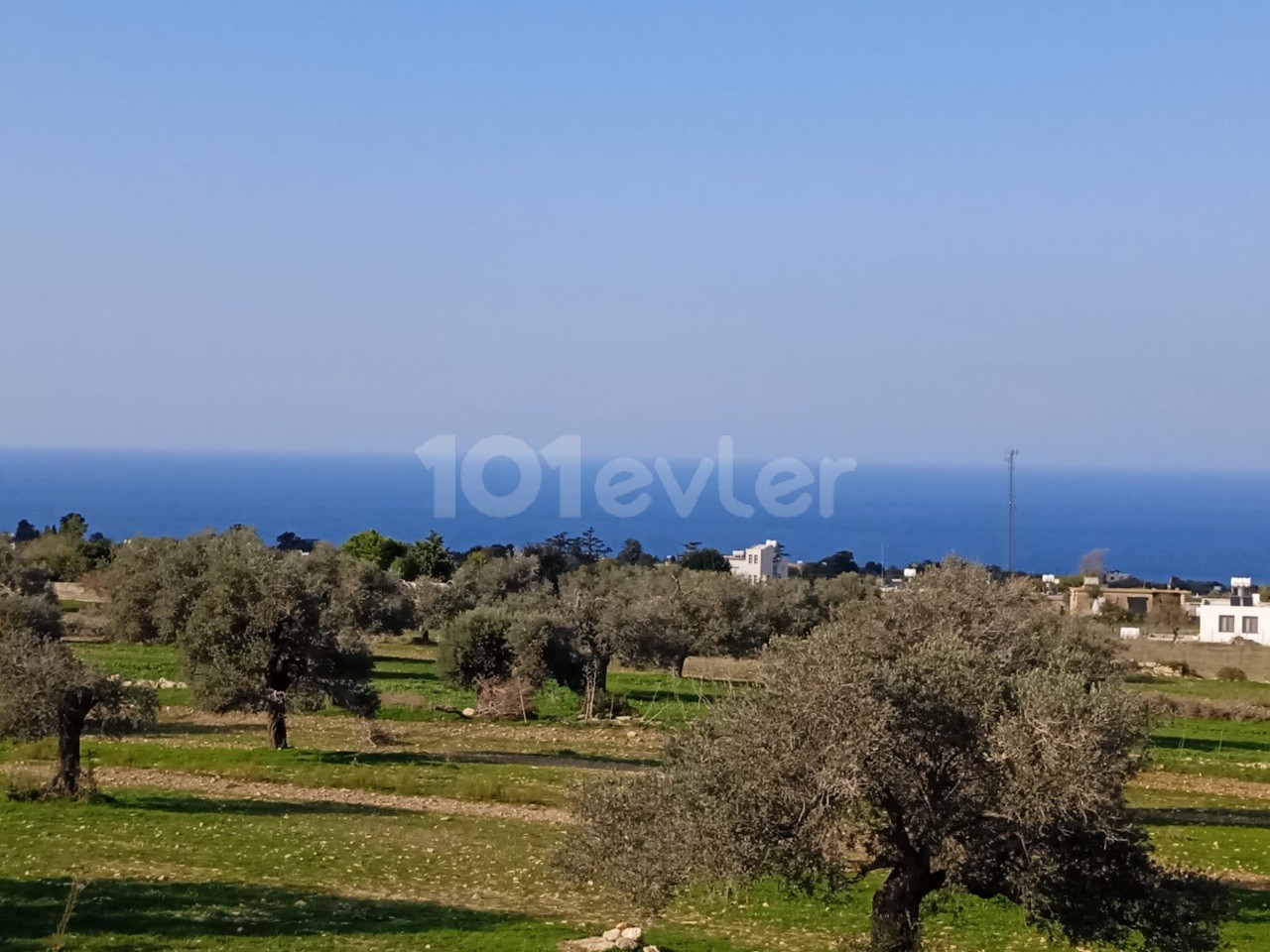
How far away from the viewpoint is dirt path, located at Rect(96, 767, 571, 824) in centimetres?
3152

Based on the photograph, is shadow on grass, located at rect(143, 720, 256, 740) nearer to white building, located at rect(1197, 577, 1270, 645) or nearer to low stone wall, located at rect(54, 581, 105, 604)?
low stone wall, located at rect(54, 581, 105, 604)

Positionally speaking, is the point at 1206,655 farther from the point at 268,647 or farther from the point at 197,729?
the point at 268,647

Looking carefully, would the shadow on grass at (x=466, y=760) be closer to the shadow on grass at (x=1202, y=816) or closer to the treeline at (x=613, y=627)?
the treeline at (x=613, y=627)

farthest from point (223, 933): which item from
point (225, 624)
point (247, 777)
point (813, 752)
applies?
point (225, 624)

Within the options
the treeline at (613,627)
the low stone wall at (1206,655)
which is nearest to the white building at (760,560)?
the low stone wall at (1206,655)

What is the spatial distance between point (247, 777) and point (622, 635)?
2212cm

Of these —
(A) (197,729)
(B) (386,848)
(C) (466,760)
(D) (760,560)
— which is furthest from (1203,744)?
(D) (760,560)

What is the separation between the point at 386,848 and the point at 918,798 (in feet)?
47.8

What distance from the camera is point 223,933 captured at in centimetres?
1870

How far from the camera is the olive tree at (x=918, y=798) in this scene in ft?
46.6

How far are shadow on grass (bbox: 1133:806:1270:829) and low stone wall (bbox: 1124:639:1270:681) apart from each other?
1788 inches

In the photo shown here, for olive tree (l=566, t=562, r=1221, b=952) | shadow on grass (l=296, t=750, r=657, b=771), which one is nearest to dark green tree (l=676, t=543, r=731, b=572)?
shadow on grass (l=296, t=750, r=657, b=771)

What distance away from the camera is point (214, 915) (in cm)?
1972

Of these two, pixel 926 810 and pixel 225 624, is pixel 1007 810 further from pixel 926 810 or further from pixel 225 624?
pixel 225 624
